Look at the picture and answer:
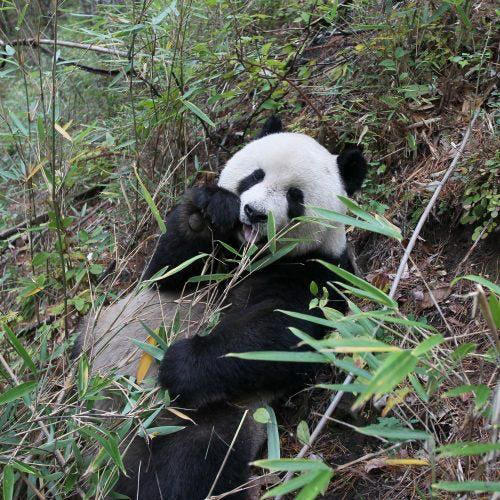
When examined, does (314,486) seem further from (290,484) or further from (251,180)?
(251,180)

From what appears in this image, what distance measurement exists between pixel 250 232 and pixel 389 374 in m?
1.93

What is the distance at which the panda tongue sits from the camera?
11.0ft

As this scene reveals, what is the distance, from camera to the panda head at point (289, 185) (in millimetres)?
3363

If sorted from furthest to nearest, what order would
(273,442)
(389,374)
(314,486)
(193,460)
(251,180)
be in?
1. (251,180)
2. (193,460)
3. (273,442)
4. (314,486)
5. (389,374)

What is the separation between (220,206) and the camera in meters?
3.44

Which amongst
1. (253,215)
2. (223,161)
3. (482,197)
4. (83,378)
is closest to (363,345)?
(83,378)

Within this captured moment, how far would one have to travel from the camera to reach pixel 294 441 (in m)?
3.47

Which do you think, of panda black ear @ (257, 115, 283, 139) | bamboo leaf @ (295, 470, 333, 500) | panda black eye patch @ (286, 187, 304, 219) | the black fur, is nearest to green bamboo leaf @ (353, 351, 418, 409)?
bamboo leaf @ (295, 470, 333, 500)

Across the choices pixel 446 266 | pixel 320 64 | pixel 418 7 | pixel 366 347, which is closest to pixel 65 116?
pixel 320 64

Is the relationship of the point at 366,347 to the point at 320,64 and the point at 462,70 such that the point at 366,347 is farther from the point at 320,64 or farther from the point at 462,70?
the point at 320,64

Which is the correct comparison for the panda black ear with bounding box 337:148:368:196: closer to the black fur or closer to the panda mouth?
the panda mouth

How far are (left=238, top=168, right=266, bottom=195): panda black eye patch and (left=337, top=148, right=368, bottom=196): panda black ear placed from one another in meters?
0.56

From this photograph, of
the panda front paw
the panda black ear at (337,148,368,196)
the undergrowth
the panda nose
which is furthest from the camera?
the panda black ear at (337,148,368,196)

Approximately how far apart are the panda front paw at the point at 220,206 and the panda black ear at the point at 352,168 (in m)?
0.73
